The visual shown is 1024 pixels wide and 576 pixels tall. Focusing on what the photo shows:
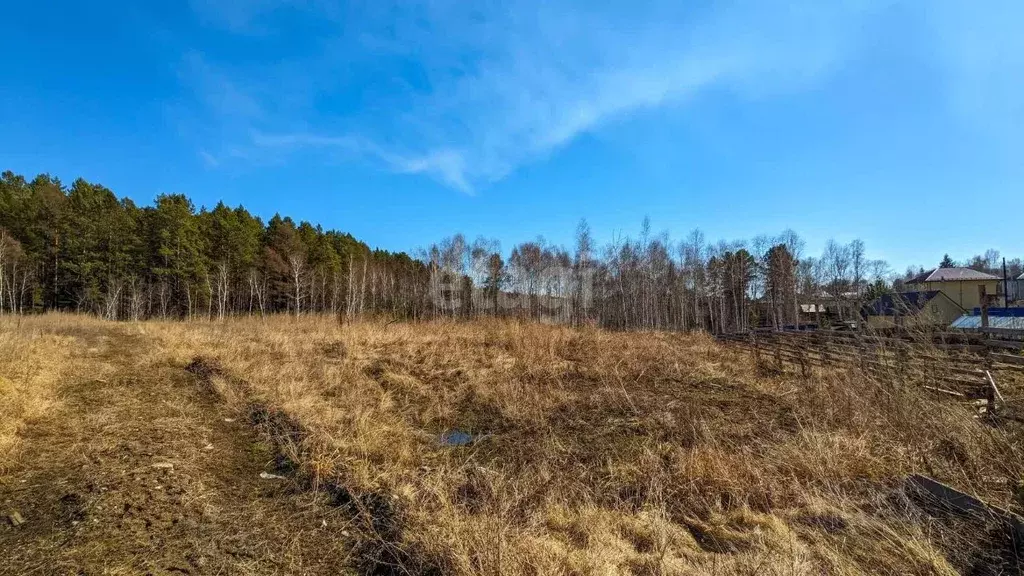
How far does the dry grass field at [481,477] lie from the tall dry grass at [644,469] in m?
0.02

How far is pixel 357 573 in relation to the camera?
259 cm

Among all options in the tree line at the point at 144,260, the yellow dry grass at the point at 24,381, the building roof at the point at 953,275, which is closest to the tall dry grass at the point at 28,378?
the yellow dry grass at the point at 24,381

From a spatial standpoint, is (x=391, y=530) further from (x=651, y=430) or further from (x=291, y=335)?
(x=291, y=335)

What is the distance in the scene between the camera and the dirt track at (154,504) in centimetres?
250

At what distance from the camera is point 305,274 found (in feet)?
135

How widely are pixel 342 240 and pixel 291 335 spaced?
44.1m

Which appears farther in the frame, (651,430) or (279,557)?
(651,430)

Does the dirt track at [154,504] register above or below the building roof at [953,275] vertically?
below

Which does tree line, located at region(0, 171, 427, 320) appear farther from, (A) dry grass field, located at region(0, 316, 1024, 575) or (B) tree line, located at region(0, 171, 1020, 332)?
(A) dry grass field, located at region(0, 316, 1024, 575)

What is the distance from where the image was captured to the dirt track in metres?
2.50

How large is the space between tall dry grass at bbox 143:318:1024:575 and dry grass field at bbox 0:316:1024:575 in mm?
24

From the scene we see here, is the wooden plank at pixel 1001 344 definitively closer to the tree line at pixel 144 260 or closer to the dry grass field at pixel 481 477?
the dry grass field at pixel 481 477

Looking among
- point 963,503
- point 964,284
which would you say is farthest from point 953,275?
point 963,503

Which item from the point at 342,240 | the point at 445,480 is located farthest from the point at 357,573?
the point at 342,240
